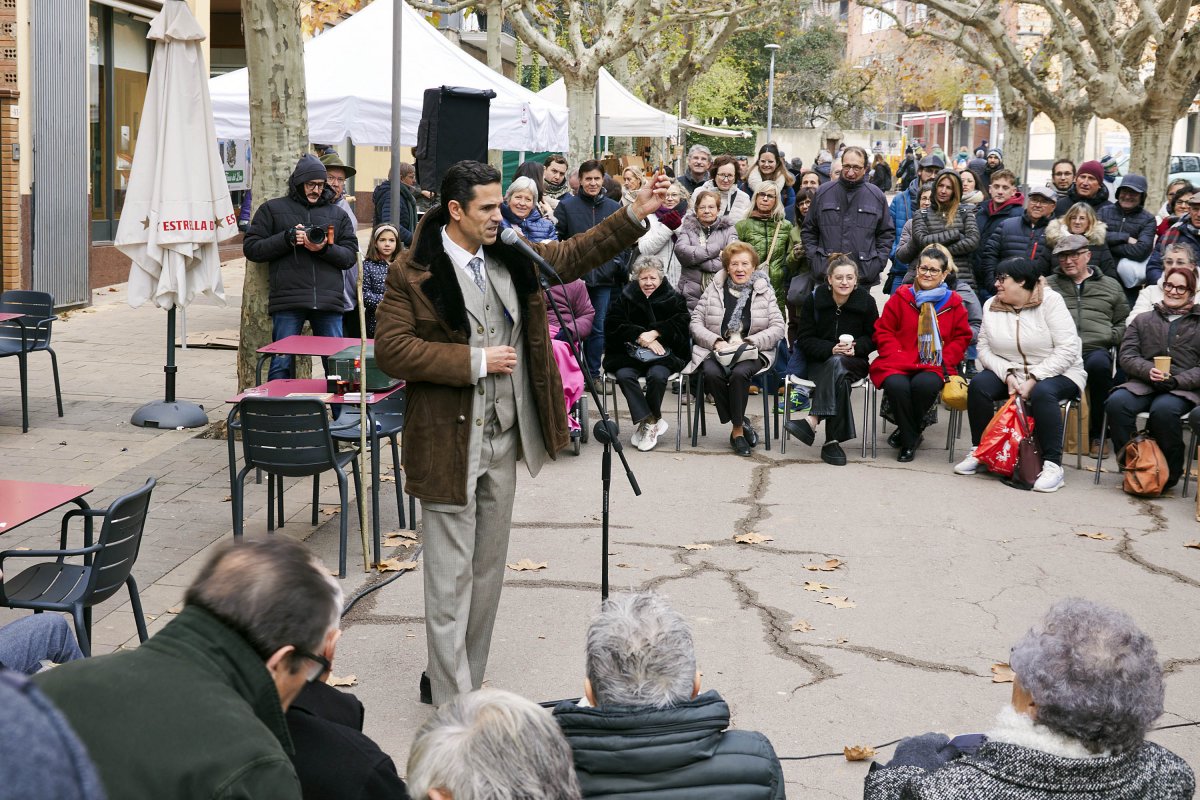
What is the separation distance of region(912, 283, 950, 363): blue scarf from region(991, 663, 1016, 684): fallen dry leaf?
4.23 m

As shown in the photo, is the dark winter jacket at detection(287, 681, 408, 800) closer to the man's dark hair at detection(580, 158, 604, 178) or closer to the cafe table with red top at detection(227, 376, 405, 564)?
the cafe table with red top at detection(227, 376, 405, 564)

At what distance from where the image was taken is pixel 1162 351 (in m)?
8.97

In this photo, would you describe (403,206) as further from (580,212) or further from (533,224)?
(533,224)

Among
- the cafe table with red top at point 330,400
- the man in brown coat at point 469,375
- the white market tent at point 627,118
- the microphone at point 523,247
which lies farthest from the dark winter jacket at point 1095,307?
the white market tent at point 627,118

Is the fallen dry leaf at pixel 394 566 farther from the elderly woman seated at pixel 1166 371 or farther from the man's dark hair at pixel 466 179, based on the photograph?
the elderly woman seated at pixel 1166 371

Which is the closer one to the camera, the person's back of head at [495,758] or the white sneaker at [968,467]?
the person's back of head at [495,758]

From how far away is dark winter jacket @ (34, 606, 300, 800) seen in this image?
2199 mm

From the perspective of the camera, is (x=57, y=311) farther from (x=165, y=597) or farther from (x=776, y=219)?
(x=165, y=597)

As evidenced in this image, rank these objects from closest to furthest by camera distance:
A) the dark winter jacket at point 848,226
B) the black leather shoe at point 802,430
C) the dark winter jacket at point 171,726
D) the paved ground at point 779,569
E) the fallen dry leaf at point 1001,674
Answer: the dark winter jacket at point 171,726, the paved ground at point 779,569, the fallen dry leaf at point 1001,674, the black leather shoe at point 802,430, the dark winter jacket at point 848,226

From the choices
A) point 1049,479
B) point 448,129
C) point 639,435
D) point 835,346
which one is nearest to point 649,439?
point 639,435

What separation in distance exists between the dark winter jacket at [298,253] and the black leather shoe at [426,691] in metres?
4.82

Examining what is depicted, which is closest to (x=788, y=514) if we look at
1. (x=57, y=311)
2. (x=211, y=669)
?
(x=211, y=669)

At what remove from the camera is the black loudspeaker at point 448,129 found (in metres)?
7.30

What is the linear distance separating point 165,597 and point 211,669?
13.5 feet
